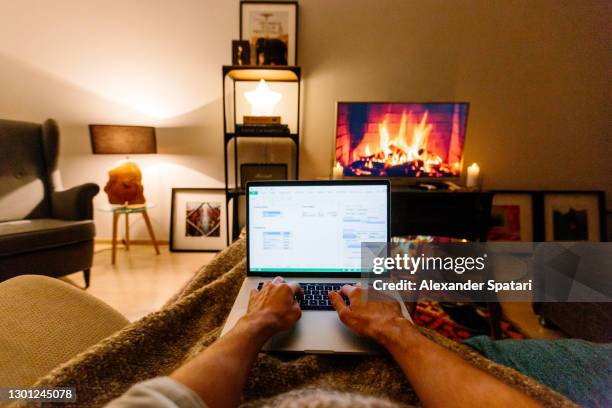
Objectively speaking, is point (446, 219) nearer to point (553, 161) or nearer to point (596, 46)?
point (553, 161)

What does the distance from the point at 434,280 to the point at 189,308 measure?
1.00 m

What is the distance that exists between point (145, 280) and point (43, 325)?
5.01 ft

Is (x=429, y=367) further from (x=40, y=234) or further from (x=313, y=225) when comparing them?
(x=40, y=234)

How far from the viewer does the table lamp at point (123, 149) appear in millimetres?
2070

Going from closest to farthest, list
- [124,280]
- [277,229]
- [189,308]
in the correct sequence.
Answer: [189,308], [277,229], [124,280]

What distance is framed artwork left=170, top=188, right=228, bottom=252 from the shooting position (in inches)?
97.0

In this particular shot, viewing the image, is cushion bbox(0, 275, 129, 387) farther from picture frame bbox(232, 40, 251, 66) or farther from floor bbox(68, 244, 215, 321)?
picture frame bbox(232, 40, 251, 66)

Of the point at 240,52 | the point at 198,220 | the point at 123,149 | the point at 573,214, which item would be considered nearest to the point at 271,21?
the point at 240,52

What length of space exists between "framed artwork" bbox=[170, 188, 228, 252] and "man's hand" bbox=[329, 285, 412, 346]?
2.00 metres

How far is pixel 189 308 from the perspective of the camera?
0.59 meters

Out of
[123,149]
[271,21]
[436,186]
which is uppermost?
[271,21]

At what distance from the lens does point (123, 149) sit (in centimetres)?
211

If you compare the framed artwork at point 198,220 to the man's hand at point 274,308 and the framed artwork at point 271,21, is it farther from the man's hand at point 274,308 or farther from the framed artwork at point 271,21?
the man's hand at point 274,308

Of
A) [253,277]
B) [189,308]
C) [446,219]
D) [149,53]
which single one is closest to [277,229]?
[253,277]
